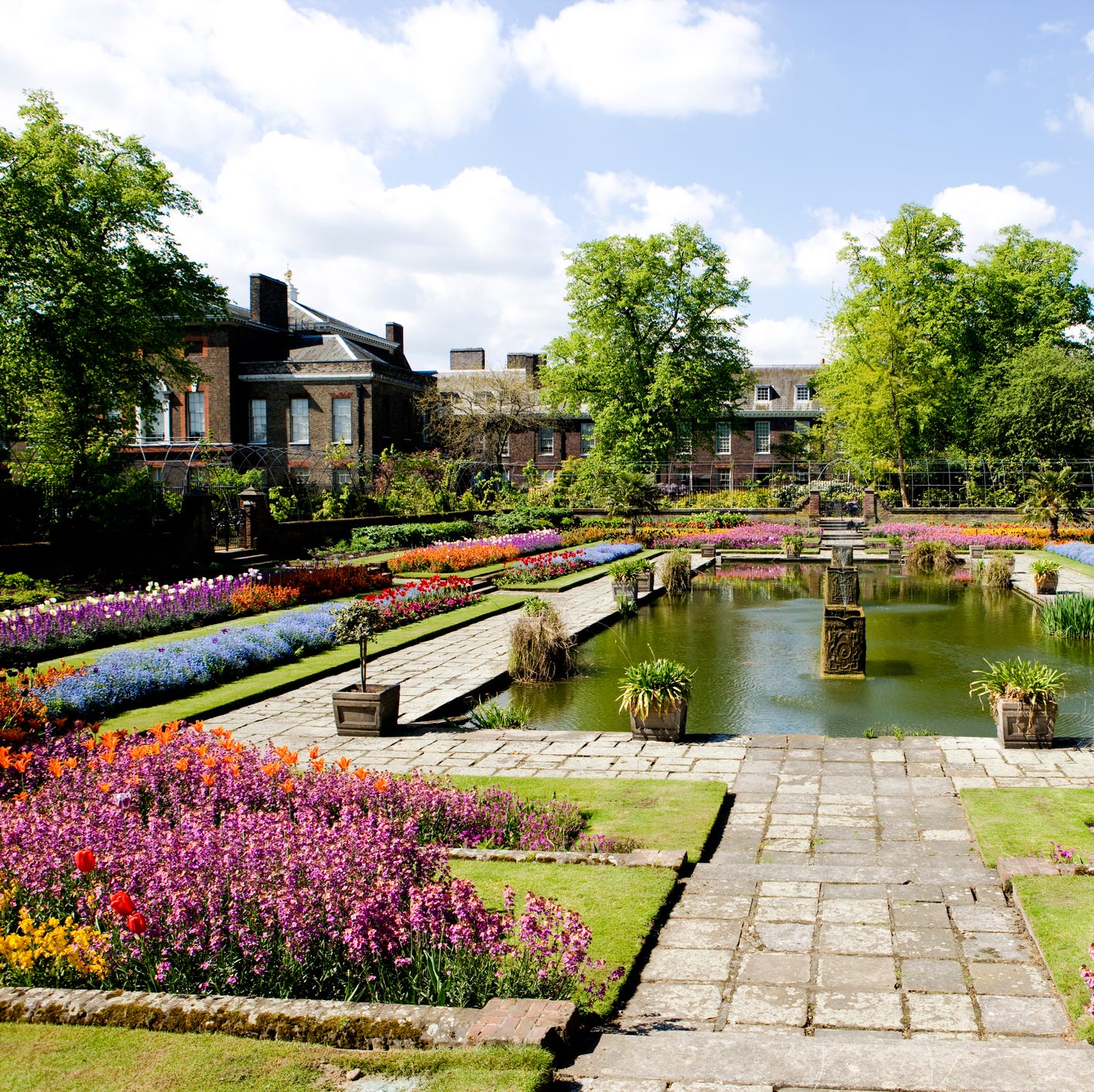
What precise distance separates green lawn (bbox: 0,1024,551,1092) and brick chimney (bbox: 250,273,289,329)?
154 feet

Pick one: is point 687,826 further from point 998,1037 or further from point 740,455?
point 740,455

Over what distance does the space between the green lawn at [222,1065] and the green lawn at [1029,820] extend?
387cm

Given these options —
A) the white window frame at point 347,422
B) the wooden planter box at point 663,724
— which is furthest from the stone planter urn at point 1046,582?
the white window frame at point 347,422

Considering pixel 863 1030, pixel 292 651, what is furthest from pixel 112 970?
pixel 292 651

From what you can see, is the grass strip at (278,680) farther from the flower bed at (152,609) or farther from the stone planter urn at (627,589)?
the stone planter urn at (627,589)

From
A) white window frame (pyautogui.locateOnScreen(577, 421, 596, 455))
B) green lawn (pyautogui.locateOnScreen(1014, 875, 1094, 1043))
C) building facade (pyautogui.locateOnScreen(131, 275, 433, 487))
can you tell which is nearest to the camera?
green lawn (pyautogui.locateOnScreen(1014, 875, 1094, 1043))

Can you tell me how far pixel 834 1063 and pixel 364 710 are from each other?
276 inches

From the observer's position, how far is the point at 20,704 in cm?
876

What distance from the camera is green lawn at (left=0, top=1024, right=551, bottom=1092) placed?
3.18 meters

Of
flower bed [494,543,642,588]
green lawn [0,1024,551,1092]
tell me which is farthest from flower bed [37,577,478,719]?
green lawn [0,1024,551,1092]

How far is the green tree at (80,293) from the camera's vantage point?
71.5 ft

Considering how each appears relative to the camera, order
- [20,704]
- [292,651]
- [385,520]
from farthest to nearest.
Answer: [385,520], [292,651], [20,704]

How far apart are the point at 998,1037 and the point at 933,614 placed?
16.2 meters

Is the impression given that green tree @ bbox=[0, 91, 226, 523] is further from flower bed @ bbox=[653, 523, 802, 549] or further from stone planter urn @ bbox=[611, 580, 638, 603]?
flower bed @ bbox=[653, 523, 802, 549]
